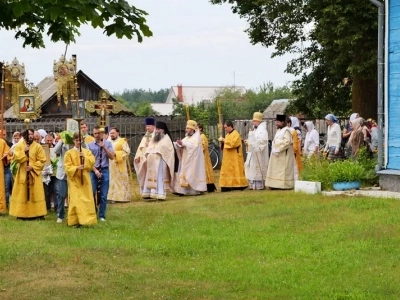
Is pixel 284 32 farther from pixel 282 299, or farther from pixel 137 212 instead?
pixel 282 299

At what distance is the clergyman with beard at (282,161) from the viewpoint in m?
22.0

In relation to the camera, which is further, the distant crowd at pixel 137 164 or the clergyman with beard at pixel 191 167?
the clergyman with beard at pixel 191 167

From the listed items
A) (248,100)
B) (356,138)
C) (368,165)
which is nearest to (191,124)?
(356,138)

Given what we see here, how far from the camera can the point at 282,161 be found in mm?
22234

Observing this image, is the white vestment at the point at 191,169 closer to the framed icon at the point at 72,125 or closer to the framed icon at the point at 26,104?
the framed icon at the point at 26,104

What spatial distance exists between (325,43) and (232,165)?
218 inches

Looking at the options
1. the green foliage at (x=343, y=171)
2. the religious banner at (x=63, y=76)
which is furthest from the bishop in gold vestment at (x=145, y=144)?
the religious banner at (x=63, y=76)

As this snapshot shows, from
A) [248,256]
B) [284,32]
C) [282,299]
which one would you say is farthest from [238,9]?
[282,299]

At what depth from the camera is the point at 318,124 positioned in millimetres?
33156

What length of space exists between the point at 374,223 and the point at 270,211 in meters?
2.79

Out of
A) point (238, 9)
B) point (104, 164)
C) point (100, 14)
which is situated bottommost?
point (104, 164)

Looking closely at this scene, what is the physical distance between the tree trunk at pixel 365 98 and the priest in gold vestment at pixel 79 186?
1383cm

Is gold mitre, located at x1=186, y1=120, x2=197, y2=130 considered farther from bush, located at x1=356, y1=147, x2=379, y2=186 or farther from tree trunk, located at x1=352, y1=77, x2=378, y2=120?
tree trunk, located at x1=352, y1=77, x2=378, y2=120

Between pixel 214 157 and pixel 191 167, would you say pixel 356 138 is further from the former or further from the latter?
pixel 214 157
